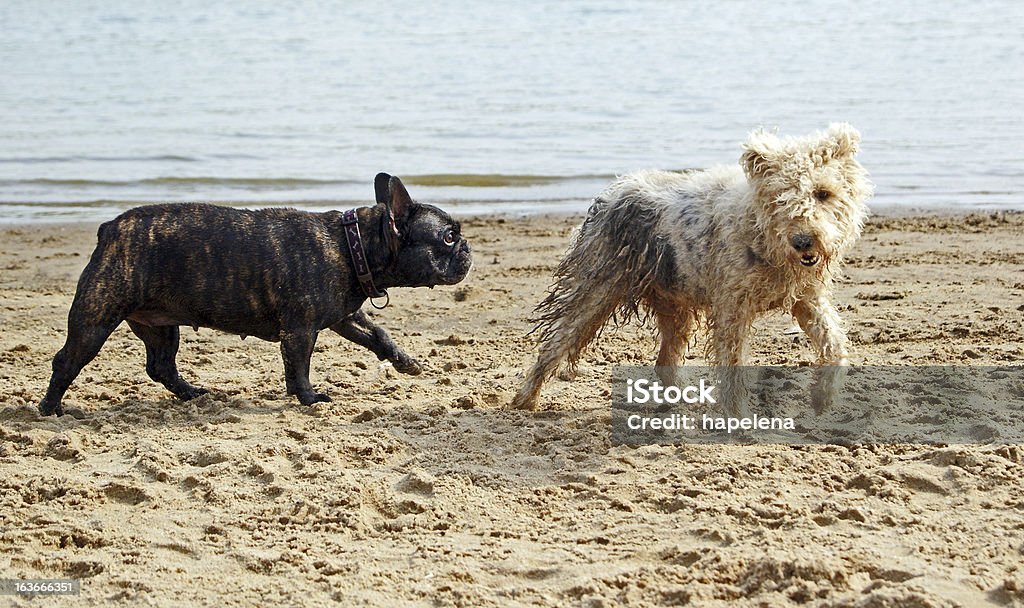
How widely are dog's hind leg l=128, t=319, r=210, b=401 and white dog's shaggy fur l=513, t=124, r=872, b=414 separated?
2.07 metres

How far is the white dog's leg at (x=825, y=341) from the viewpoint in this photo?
20.7 feet

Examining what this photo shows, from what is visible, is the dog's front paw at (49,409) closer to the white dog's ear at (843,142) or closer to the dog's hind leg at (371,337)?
the dog's hind leg at (371,337)

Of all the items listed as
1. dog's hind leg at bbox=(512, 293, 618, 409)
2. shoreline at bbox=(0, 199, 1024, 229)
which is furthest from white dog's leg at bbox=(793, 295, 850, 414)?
shoreline at bbox=(0, 199, 1024, 229)

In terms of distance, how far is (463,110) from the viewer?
1955 centimetres

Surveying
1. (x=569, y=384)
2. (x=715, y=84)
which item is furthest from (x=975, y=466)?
(x=715, y=84)

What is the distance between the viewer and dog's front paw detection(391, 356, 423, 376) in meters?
7.71

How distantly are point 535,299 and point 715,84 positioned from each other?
12.3 metres

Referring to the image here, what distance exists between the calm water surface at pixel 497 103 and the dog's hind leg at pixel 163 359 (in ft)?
22.1

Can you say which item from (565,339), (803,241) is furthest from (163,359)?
(803,241)

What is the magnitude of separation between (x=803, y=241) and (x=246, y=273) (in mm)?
3228

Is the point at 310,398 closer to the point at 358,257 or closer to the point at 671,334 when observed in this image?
the point at 358,257

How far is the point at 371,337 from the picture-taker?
7594mm

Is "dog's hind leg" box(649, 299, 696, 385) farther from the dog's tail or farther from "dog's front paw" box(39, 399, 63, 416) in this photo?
"dog's front paw" box(39, 399, 63, 416)

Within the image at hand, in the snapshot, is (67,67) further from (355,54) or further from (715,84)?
(715,84)
